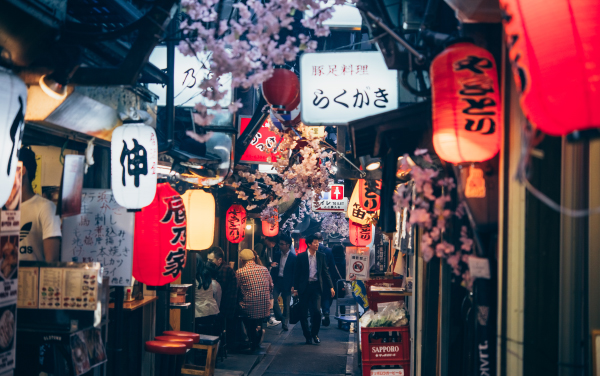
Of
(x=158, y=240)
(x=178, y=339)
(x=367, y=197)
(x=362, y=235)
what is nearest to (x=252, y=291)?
(x=367, y=197)

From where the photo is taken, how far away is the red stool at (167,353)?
31.3 feet

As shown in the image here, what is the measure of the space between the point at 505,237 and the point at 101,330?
625cm

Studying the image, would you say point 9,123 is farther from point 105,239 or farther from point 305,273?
point 305,273

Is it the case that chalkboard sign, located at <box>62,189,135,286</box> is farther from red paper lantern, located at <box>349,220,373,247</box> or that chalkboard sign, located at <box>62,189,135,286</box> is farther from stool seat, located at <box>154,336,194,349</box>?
red paper lantern, located at <box>349,220,373,247</box>

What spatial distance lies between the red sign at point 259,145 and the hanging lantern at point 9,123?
467 inches

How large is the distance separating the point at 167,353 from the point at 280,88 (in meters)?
5.20

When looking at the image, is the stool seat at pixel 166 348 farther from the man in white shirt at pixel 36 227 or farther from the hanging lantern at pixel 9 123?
the hanging lantern at pixel 9 123

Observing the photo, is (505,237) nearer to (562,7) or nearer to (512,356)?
(512,356)

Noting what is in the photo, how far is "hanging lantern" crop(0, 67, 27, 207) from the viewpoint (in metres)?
Answer: 4.62

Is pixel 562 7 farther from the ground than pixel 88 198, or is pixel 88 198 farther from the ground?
pixel 562 7

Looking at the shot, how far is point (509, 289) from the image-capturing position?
4.47 meters

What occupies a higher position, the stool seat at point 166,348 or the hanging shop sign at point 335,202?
the hanging shop sign at point 335,202

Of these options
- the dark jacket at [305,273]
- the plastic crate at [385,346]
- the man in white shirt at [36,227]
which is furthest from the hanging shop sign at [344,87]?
the dark jacket at [305,273]

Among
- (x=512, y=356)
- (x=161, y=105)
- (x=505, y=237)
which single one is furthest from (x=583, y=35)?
(x=161, y=105)
